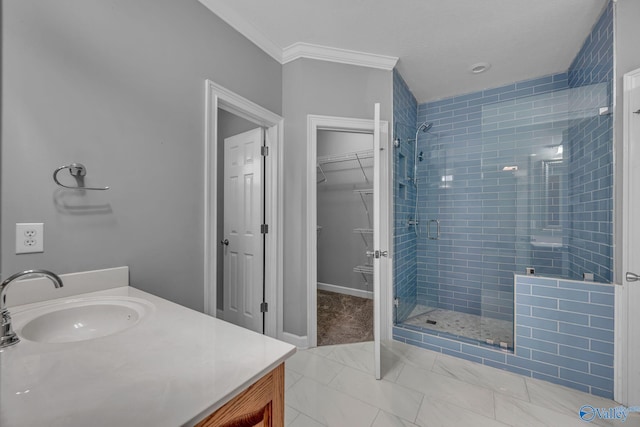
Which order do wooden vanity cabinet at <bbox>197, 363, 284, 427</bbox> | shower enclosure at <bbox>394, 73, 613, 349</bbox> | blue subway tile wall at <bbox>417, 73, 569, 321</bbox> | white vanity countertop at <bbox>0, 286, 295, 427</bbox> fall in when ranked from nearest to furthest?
white vanity countertop at <bbox>0, 286, 295, 427</bbox> < wooden vanity cabinet at <bbox>197, 363, 284, 427</bbox> < shower enclosure at <bbox>394, 73, 613, 349</bbox> < blue subway tile wall at <bbox>417, 73, 569, 321</bbox>

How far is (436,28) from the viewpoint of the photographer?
7.23ft

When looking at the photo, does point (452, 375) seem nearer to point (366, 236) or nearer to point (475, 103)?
point (366, 236)

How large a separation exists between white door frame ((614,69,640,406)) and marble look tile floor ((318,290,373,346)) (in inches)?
64.5

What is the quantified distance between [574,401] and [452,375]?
70 centimetres

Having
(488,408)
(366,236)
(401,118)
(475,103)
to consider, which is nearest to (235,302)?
(366,236)

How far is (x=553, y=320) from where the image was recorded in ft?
6.59

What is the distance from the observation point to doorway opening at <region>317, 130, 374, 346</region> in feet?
12.4

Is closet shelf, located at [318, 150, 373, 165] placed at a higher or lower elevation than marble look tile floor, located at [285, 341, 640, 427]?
higher

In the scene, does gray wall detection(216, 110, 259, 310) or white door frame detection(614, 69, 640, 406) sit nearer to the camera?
white door frame detection(614, 69, 640, 406)

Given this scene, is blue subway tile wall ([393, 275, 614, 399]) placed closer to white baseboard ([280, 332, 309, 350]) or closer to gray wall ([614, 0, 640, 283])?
gray wall ([614, 0, 640, 283])

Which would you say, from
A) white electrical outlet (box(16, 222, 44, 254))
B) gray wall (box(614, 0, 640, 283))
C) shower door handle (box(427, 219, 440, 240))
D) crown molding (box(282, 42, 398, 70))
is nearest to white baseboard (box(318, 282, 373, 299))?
shower door handle (box(427, 219, 440, 240))

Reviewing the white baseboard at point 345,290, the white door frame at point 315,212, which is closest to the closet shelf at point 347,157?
the white door frame at point 315,212

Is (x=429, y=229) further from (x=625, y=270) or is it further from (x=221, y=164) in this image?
(x=221, y=164)

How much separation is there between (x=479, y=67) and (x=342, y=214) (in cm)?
225
